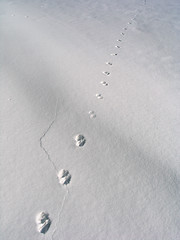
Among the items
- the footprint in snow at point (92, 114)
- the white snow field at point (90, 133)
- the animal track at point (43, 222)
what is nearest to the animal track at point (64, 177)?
the white snow field at point (90, 133)

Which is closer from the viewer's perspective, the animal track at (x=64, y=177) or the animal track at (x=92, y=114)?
the animal track at (x=64, y=177)

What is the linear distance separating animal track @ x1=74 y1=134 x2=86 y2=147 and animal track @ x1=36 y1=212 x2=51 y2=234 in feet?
1.65

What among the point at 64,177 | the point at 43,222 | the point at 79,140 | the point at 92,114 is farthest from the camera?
the point at 92,114

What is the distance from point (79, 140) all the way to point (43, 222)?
58 centimetres

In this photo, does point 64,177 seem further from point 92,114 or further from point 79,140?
point 92,114

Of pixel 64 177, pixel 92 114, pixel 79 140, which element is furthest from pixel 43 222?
pixel 92 114

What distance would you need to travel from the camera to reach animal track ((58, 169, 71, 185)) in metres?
1.30

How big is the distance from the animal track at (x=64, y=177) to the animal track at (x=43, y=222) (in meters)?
0.20

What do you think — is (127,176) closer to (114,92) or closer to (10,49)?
(114,92)

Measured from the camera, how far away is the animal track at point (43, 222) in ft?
3.70

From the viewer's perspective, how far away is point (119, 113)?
1.76m

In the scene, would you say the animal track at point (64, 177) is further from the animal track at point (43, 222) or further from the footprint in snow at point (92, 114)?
the footprint in snow at point (92, 114)

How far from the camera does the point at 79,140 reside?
155 cm

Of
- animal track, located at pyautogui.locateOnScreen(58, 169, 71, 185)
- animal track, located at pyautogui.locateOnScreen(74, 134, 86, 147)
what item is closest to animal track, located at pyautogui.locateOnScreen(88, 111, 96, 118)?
animal track, located at pyautogui.locateOnScreen(74, 134, 86, 147)
